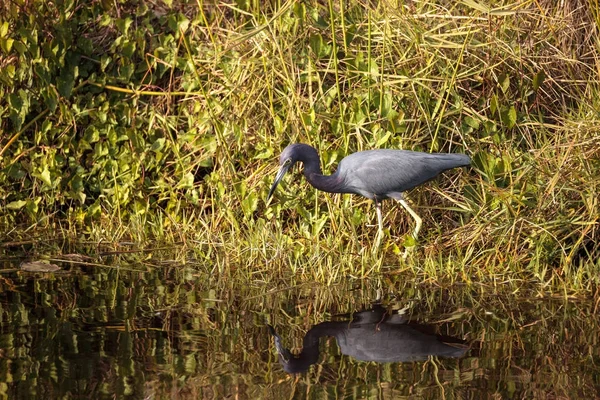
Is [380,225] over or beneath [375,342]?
over

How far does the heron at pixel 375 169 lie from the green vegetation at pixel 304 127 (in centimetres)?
30

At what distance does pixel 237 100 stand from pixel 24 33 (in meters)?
1.62

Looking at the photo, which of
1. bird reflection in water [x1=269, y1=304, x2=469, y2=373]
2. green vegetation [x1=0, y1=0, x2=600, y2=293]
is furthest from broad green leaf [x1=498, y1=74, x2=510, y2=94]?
bird reflection in water [x1=269, y1=304, x2=469, y2=373]

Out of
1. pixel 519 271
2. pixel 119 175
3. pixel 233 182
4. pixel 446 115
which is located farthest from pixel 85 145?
pixel 519 271

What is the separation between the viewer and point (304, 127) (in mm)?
6652

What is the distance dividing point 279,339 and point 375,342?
→ 446mm

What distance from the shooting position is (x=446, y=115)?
21.8ft

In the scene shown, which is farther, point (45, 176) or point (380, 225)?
point (45, 176)

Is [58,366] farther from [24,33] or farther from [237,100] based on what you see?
[24,33]

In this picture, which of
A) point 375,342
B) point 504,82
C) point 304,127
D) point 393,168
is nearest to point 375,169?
point 393,168

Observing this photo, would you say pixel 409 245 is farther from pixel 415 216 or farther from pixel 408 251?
pixel 415 216

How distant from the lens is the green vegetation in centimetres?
617

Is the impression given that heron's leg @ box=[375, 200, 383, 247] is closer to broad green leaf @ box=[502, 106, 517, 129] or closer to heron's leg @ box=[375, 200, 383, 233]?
heron's leg @ box=[375, 200, 383, 233]

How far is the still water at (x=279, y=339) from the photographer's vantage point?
405 cm
